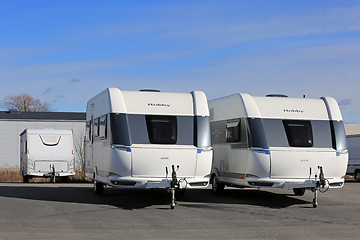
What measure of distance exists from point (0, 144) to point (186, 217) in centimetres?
4024

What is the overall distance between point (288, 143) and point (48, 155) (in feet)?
54.3

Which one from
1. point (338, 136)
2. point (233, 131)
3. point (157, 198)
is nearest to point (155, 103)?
point (233, 131)

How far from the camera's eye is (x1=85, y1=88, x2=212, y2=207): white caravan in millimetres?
14922

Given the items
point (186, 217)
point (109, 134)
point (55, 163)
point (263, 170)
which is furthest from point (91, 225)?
point (55, 163)

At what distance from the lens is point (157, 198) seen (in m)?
17.6

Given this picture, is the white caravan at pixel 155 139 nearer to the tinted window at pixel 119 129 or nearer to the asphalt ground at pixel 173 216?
the tinted window at pixel 119 129

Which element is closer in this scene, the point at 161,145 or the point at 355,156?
the point at 161,145

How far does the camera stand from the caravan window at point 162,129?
49.8ft

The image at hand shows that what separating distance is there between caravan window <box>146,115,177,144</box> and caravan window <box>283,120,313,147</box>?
307 centimetres

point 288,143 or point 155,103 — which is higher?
point 155,103

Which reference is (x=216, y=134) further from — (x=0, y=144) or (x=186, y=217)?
(x=0, y=144)

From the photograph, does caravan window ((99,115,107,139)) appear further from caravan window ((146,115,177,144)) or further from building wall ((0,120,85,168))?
building wall ((0,120,85,168))

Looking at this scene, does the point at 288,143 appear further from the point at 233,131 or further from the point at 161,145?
the point at 161,145

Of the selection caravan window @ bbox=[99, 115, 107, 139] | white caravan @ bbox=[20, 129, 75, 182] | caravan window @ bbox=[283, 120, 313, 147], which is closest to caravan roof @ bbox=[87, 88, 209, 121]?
caravan window @ bbox=[99, 115, 107, 139]
